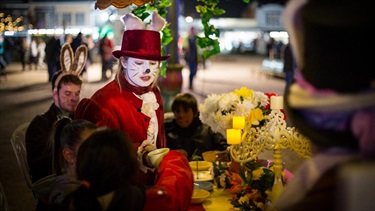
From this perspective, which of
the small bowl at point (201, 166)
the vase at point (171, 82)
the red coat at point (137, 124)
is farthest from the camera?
the vase at point (171, 82)

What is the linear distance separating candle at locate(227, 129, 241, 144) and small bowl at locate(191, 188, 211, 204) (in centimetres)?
39

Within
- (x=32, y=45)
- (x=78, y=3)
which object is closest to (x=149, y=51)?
(x=32, y=45)

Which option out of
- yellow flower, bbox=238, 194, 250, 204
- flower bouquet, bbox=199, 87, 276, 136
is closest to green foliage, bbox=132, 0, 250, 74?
flower bouquet, bbox=199, 87, 276, 136

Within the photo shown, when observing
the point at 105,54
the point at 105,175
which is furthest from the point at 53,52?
the point at 105,175

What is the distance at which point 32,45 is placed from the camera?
76.2ft

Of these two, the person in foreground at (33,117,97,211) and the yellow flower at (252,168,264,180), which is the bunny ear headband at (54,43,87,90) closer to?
the person in foreground at (33,117,97,211)

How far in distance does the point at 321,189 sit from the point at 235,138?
169 cm

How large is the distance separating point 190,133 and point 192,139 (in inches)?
2.4

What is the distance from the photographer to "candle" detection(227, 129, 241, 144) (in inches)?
123

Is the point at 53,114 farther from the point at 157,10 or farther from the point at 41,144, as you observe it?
the point at 157,10

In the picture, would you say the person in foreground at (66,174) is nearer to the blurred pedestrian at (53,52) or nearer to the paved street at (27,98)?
the paved street at (27,98)

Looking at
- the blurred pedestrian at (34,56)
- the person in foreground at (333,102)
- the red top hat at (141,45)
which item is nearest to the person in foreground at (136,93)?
the red top hat at (141,45)

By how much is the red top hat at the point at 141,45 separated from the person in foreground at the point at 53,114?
89 centimetres

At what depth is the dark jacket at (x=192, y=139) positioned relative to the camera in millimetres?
4836
